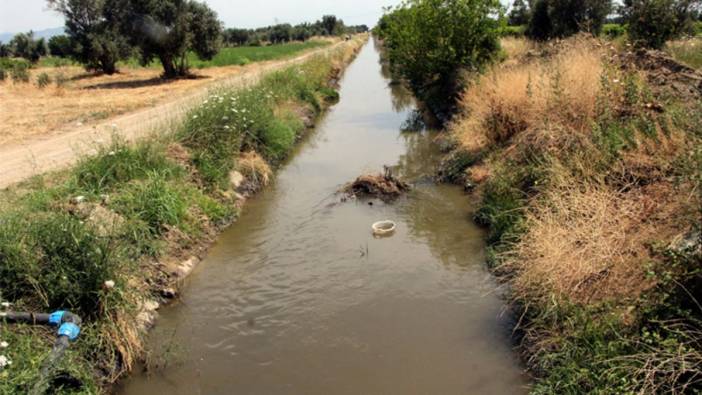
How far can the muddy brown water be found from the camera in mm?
5238

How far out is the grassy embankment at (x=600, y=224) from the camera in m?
4.16

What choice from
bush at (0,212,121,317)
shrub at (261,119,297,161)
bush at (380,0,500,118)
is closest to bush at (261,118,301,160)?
shrub at (261,119,297,161)

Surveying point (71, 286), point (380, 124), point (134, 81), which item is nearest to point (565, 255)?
point (71, 286)

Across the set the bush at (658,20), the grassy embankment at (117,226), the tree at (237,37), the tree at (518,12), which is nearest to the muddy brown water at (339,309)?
the grassy embankment at (117,226)

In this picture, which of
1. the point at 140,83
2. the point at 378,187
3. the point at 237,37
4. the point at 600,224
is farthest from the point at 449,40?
the point at 237,37

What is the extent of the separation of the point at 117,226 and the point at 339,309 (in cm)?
307

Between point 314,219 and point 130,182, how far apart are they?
3144 mm

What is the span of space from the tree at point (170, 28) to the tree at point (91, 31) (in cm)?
243

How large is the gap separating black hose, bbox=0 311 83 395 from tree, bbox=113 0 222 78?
24.0m

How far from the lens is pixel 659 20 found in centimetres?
1505

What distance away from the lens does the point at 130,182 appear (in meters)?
8.10

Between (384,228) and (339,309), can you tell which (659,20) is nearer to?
(384,228)

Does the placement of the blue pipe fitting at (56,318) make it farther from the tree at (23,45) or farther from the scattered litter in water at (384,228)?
the tree at (23,45)

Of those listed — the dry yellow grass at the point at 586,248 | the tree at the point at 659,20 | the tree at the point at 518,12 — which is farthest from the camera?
the tree at the point at 518,12
